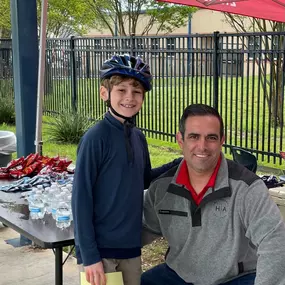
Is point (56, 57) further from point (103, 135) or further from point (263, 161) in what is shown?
point (103, 135)

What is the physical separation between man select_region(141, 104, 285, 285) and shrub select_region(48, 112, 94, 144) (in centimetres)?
835

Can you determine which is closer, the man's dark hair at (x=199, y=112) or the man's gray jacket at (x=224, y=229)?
the man's gray jacket at (x=224, y=229)

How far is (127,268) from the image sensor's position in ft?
9.05

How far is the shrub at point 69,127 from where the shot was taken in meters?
11.1

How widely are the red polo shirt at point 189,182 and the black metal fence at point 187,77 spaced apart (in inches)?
228

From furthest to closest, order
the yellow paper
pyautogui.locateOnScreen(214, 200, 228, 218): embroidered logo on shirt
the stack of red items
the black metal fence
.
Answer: the black metal fence
the stack of red items
the yellow paper
pyautogui.locateOnScreen(214, 200, 228, 218): embroidered logo on shirt

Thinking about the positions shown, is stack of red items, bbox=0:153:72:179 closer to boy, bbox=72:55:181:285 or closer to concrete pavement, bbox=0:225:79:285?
concrete pavement, bbox=0:225:79:285

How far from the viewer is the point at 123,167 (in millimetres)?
2717

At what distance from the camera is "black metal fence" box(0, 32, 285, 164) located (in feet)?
30.0

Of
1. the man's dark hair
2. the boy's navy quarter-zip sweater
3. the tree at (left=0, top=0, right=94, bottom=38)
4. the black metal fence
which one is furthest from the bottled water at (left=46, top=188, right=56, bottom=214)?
the tree at (left=0, top=0, right=94, bottom=38)

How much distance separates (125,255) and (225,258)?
0.51 metres

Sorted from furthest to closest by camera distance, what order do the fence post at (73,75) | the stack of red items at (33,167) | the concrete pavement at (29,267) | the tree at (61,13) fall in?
the tree at (61,13), the fence post at (73,75), the concrete pavement at (29,267), the stack of red items at (33,167)

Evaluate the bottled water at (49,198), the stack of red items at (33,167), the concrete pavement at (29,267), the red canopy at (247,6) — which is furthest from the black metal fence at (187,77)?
the bottled water at (49,198)

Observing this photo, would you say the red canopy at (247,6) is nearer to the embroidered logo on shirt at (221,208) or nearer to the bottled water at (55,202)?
the bottled water at (55,202)
